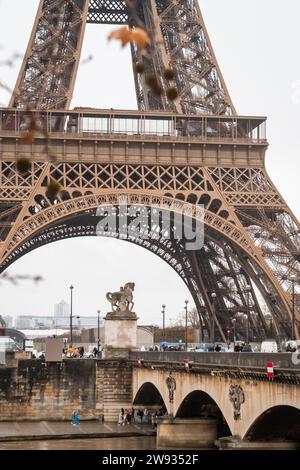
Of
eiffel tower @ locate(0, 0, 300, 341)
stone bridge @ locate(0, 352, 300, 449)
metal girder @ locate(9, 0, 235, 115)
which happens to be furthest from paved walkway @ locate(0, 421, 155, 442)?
metal girder @ locate(9, 0, 235, 115)

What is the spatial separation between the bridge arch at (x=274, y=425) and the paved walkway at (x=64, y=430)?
1847 cm

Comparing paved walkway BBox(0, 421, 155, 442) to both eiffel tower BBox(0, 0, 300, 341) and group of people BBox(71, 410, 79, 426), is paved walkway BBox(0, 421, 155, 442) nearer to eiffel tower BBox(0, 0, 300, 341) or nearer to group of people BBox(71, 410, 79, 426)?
group of people BBox(71, 410, 79, 426)

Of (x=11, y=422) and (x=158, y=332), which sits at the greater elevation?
(x=158, y=332)

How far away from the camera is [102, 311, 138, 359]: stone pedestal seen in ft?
201

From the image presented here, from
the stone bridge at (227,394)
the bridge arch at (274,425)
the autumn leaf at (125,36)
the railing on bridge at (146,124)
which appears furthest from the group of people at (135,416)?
the autumn leaf at (125,36)

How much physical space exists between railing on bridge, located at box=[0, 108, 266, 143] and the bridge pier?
81.3 feet

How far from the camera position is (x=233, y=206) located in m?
59.8

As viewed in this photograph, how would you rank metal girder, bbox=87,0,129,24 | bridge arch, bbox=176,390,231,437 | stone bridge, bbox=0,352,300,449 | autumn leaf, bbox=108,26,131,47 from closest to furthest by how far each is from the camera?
1. autumn leaf, bbox=108,26,131,47
2. stone bridge, bbox=0,352,300,449
3. bridge arch, bbox=176,390,231,437
4. metal girder, bbox=87,0,129,24

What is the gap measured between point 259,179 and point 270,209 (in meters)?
3.35

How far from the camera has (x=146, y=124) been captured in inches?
2512

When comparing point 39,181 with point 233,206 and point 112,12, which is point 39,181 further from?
point 112,12

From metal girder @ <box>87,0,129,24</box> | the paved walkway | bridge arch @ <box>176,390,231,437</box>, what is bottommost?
the paved walkway

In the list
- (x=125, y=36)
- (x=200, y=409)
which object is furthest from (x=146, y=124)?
(x=125, y=36)
